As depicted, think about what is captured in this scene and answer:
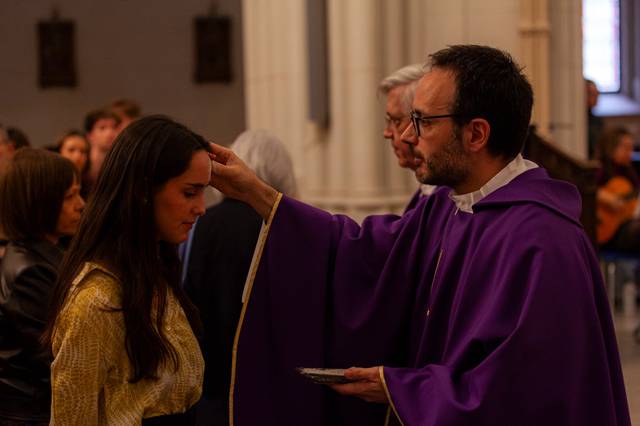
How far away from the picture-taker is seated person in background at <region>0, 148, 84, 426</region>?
286 cm

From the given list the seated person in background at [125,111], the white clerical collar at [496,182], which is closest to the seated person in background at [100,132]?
the seated person in background at [125,111]

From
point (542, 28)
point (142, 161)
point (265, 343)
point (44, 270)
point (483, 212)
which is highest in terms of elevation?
point (542, 28)

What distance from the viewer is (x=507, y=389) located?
2246 millimetres

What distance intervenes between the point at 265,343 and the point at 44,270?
2.28 feet

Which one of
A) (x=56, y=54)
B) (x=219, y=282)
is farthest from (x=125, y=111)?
(x=56, y=54)

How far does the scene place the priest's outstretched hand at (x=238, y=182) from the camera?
2.75 meters

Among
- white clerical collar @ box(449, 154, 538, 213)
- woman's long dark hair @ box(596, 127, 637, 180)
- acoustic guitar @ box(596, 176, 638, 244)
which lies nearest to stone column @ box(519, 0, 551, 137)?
woman's long dark hair @ box(596, 127, 637, 180)

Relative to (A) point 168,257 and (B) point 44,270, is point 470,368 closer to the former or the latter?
(A) point 168,257

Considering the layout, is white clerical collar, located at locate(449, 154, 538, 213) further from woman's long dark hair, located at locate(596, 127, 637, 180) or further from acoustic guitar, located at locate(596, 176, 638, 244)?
woman's long dark hair, located at locate(596, 127, 637, 180)

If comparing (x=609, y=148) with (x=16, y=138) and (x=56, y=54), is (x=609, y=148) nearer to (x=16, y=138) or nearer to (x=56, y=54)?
(x=16, y=138)

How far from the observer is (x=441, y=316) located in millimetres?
2549

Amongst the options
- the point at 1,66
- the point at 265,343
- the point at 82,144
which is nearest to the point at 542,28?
the point at 82,144

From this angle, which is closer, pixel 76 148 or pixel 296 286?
pixel 296 286

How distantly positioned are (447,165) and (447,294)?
0.33m
